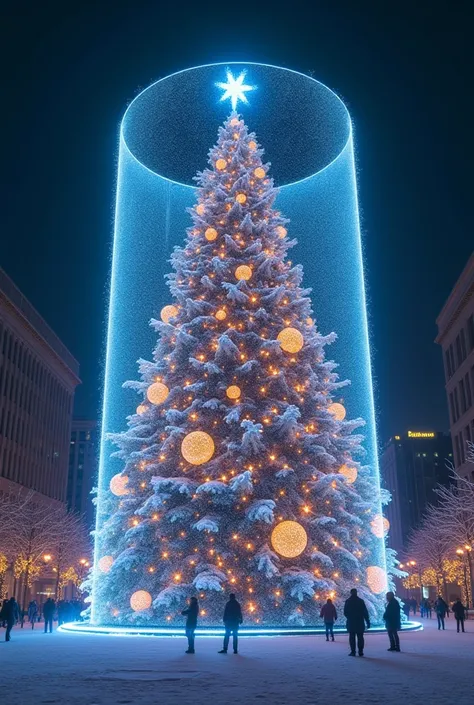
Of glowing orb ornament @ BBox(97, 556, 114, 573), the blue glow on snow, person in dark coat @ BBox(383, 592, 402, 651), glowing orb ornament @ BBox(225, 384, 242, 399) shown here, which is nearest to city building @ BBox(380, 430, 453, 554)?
the blue glow on snow

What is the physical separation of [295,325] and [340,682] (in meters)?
14.0

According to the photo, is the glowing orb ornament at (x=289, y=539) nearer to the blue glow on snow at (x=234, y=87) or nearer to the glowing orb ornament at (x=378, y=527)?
the glowing orb ornament at (x=378, y=527)

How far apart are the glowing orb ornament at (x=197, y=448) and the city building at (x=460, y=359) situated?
45377mm

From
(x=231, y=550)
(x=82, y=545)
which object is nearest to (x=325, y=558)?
(x=231, y=550)

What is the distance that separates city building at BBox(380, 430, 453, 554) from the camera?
157875mm

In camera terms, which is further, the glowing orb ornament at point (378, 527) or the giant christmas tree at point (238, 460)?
the glowing orb ornament at point (378, 527)

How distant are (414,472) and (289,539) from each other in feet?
493

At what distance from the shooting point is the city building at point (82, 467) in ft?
470

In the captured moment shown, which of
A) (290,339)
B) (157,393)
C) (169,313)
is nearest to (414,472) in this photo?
(169,313)

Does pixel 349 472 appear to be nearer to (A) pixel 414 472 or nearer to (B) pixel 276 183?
(B) pixel 276 183

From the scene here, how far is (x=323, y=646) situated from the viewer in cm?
1541

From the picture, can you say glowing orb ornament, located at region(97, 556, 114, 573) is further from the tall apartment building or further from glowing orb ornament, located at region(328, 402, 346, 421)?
the tall apartment building

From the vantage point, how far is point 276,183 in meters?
27.7

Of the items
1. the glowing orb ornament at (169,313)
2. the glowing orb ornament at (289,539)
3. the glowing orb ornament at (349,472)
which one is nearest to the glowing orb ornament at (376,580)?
the glowing orb ornament at (349,472)
